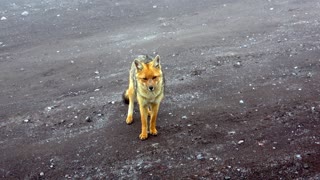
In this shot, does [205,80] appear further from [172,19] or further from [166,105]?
[172,19]

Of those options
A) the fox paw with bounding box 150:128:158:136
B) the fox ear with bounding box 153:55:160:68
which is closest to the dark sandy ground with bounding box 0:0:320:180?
the fox paw with bounding box 150:128:158:136

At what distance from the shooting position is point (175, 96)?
23.4ft

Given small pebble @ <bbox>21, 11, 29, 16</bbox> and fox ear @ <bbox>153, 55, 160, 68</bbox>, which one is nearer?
fox ear @ <bbox>153, 55, 160, 68</bbox>

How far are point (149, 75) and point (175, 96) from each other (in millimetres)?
1844

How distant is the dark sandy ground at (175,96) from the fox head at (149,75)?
90 centimetres

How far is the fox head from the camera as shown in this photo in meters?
5.38

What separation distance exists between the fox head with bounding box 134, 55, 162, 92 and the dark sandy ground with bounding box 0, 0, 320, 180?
900 millimetres

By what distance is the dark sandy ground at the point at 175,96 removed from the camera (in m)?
5.14

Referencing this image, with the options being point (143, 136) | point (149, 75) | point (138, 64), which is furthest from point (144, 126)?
point (138, 64)

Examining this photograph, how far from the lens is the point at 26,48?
11.3 m

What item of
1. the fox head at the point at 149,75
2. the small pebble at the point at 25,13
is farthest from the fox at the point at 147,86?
the small pebble at the point at 25,13

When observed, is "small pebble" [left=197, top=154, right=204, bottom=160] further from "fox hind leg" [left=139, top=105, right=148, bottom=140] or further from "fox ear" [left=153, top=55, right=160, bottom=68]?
"fox ear" [left=153, top=55, right=160, bottom=68]

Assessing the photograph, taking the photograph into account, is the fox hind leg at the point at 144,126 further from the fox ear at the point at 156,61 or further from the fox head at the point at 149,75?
the fox ear at the point at 156,61

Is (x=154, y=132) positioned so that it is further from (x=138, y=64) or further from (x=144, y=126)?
(x=138, y=64)
